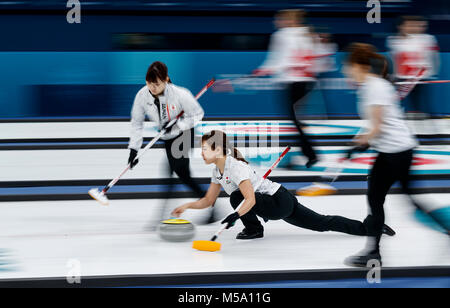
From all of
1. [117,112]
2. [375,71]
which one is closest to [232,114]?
[117,112]

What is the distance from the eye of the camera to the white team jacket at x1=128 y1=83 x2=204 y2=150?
486cm

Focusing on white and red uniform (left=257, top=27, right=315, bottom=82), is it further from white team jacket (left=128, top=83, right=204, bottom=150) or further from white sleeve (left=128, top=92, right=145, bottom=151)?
white sleeve (left=128, top=92, right=145, bottom=151)

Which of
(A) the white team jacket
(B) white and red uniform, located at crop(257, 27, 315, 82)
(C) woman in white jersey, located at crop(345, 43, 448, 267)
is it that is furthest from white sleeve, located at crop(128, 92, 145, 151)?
(B) white and red uniform, located at crop(257, 27, 315, 82)

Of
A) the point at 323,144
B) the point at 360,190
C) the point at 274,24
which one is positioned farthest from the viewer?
the point at 274,24

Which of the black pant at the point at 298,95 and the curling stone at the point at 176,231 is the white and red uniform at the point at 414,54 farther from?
the curling stone at the point at 176,231

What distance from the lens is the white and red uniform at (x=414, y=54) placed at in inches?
326

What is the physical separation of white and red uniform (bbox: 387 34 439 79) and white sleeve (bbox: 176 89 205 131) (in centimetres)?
443

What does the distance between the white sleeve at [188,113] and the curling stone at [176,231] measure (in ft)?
2.46

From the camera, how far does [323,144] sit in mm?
9367

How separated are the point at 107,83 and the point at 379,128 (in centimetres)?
882

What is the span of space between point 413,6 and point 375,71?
10551 mm

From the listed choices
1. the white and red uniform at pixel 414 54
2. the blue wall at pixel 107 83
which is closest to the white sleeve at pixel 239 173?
the white and red uniform at pixel 414 54

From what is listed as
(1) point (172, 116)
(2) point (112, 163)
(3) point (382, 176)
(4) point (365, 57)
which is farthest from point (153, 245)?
(2) point (112, 163)
